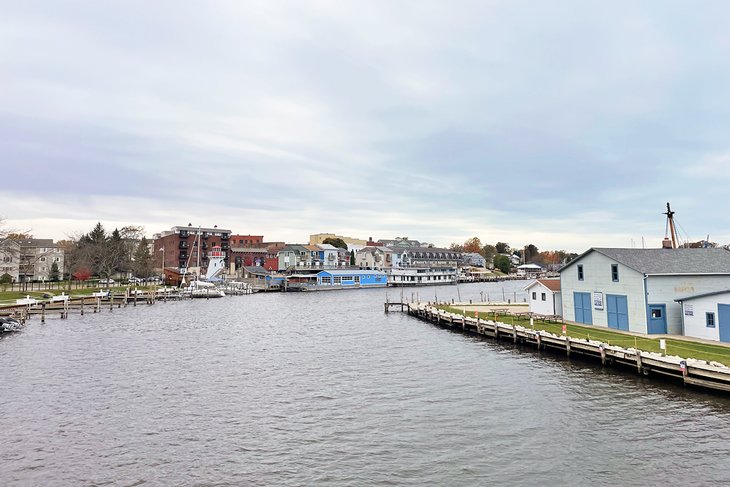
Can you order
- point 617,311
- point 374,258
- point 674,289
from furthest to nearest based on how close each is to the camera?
point 374,258
point 617,311
point 674,289

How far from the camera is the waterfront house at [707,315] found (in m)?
30.4

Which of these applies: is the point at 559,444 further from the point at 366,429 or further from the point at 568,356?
the point at 568,356

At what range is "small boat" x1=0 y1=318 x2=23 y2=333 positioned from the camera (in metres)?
49.2

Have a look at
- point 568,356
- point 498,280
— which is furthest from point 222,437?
point 498,280

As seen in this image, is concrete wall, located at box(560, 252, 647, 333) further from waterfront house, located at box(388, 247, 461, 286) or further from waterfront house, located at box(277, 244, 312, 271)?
waterfront house, located at box(277, 244, 312, 271)

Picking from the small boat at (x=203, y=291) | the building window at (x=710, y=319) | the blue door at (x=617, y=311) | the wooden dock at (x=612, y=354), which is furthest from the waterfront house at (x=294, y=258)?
the building window at (x=710, y=319)

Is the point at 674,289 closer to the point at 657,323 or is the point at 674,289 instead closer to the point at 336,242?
the point at 657,323

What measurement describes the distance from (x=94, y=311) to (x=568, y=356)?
6397 centimetres

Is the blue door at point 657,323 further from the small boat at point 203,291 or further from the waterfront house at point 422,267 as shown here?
the waterfront house at point 422,267

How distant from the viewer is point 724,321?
30.4 metres

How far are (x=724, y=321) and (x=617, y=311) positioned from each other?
7929 mm

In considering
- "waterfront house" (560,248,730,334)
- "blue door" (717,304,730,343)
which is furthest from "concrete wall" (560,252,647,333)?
"blue door" (717,304,730,343)

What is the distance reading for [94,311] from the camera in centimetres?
6919

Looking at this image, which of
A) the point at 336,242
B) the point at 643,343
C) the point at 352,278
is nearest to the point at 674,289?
the point at 643,343
